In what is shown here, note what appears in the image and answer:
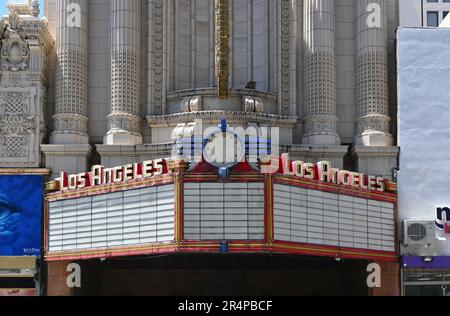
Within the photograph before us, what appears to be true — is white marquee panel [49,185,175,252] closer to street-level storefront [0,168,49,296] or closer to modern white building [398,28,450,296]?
street-level storefront [0,168,49,296]

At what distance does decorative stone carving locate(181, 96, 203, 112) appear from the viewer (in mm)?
39781

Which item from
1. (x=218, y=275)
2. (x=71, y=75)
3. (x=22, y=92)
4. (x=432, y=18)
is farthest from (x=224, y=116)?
(x=432, y=18)

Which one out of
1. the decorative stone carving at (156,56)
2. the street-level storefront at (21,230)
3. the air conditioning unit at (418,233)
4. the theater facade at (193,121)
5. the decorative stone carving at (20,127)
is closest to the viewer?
the theater facade at (193,121)

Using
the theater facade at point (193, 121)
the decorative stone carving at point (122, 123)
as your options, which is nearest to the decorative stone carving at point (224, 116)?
the theater facade at point (193, 121)

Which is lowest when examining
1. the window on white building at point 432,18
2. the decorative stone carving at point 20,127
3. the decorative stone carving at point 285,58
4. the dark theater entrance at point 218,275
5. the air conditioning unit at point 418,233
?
the dark theater entrance at point 218,275

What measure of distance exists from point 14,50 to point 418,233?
1783 cm

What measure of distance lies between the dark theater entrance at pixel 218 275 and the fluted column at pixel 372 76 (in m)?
5.34

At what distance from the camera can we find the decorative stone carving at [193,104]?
131ft

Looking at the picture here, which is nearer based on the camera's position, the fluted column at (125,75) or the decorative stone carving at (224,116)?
the decorative stone carving at (224,116)

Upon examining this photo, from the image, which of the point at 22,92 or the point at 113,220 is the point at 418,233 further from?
the point at 22,92

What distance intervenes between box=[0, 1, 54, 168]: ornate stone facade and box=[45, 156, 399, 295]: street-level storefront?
2.47 m

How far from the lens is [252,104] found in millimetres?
39969

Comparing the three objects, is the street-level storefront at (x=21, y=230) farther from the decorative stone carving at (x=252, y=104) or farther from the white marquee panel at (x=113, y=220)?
the decorative stone carving at (x=252, y=104)
